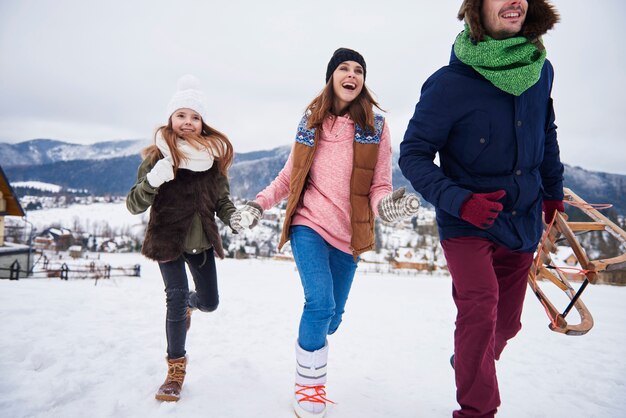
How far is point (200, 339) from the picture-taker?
445 centimetres

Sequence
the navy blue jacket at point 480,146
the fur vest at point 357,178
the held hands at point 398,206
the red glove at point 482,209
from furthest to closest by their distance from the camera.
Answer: the fur vest at point 357,178
the held hands at point 398,206
the navy blue jacket at point 480,146
the red glove at point 482,209

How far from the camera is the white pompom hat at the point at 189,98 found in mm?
3309

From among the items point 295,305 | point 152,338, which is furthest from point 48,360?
point 295,305

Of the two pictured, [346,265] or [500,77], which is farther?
[346,265]

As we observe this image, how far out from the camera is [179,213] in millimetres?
3021

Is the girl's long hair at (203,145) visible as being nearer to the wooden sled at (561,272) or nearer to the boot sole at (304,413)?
the boot sole at (304,413)

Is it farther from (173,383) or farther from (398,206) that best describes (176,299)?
(398,206)

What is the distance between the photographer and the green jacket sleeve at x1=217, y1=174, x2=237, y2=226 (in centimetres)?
325

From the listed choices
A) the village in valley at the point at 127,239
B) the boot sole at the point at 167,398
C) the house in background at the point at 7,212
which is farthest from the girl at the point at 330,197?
the village in valley at the point at 127,239

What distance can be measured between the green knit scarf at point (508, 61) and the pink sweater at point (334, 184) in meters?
1.00

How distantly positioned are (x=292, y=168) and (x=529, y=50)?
68.7 inches

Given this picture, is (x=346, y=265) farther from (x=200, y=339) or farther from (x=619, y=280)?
(x=619, y=280)

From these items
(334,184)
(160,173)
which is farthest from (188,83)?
(334,184)

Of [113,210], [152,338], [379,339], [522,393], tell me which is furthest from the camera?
[113,210]
